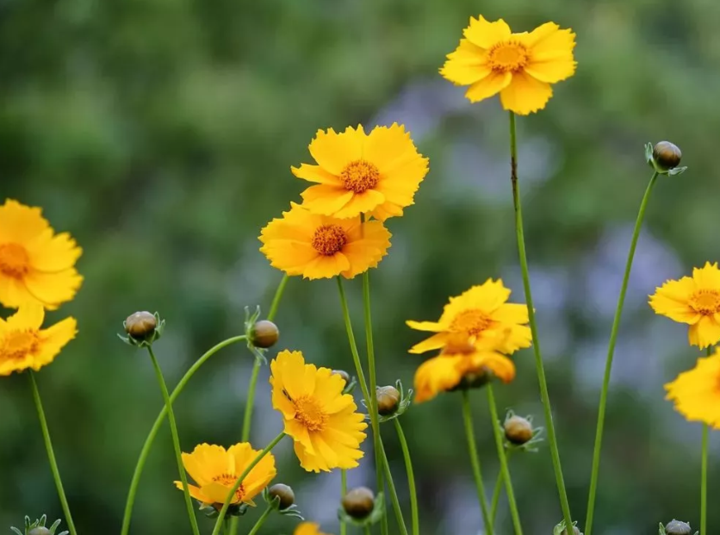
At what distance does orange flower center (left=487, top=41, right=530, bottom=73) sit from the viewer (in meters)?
0.42

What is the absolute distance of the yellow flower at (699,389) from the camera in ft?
1.06

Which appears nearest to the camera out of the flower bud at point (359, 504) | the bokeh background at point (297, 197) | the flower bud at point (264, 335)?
the flower bud at point (359, 504)

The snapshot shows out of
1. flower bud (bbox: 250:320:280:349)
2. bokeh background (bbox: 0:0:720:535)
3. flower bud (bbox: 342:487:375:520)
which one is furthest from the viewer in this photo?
bokeh background (bbox: 0:0:720:535)

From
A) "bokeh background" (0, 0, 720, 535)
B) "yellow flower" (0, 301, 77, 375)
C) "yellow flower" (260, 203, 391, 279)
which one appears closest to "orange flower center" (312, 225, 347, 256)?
"yellow flower" (260, 203, 391, 279)

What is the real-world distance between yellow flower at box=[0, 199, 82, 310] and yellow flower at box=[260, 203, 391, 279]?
4.1 inches

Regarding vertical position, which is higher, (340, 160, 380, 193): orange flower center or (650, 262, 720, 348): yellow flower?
(340, 160, 380, 193): orange flower center

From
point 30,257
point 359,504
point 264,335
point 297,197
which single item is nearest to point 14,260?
point 30,257

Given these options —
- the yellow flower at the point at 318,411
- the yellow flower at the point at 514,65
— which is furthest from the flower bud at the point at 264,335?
the yellow flower at the point at 514,65

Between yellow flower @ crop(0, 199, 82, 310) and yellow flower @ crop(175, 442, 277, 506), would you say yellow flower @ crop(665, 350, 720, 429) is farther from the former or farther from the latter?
yellow flower @ crop(0, 199, 82, 310)

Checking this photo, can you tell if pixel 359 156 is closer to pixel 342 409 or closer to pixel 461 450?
pixel 342 409

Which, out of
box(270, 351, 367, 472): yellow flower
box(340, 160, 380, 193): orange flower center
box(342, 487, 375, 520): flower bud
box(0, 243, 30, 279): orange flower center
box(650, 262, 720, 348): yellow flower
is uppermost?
box(340, 160, 380, 193): orange flower center

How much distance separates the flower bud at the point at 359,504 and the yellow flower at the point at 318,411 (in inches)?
2.4

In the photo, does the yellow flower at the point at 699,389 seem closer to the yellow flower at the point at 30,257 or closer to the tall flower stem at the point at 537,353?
the tall flower stem at the point at 537,353

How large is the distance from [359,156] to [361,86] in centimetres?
211
